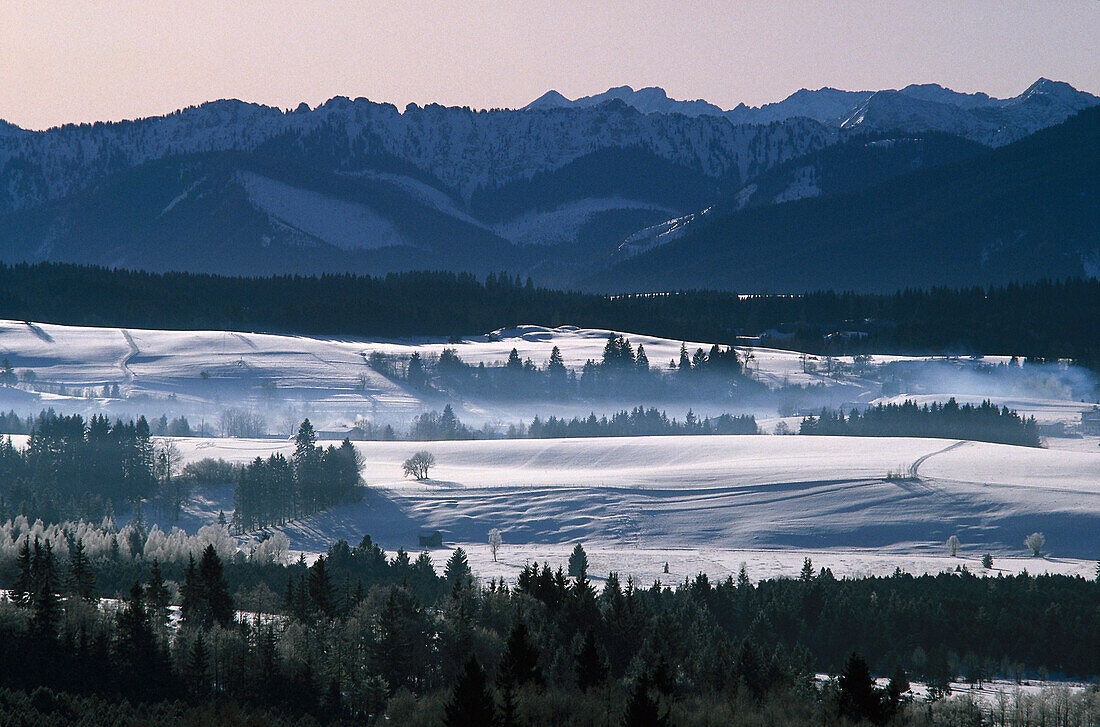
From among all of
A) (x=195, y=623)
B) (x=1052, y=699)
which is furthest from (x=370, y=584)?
(x=1052, y=699)

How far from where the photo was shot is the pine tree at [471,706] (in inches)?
1880

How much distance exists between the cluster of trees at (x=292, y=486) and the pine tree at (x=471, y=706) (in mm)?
69214

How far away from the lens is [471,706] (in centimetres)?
4812

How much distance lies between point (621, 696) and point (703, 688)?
665cm

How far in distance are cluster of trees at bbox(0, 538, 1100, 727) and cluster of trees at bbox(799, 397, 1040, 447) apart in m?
88.0

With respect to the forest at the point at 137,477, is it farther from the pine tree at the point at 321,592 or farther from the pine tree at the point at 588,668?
the pine tree at the point at 588,668

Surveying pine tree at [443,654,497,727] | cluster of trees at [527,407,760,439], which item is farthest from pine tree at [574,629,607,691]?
cluster of trees at [527,407,760,439]

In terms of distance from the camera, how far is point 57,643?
62906mm

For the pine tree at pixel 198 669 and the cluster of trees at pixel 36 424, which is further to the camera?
the cluster of trees at pixel 36 424

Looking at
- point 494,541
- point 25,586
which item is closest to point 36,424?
point 494,541

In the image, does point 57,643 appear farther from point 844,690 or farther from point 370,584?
point 844,690

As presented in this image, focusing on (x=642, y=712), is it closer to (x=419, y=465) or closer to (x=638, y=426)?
(x=419, y=465)

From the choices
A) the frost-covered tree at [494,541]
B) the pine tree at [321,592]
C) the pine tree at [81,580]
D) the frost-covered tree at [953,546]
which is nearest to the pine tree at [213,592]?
the pine tree at [321,592]

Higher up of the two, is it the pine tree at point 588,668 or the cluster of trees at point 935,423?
the cluster of trees at point 935,423
